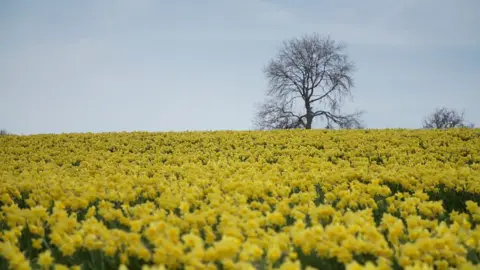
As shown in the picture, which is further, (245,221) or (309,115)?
(309,115)

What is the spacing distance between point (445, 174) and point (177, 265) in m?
4.88

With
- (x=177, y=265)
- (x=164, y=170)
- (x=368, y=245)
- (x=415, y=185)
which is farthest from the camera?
(x=164, y=170)

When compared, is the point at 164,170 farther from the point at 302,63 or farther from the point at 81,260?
the point at 302,63

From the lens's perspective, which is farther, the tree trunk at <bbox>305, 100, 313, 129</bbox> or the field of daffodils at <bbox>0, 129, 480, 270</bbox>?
the tree trunk at <bbox>305, 100, 313, 129</bbox>

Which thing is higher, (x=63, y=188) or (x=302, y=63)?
(x=302, y=63)

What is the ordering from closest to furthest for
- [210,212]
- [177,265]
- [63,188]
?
[177,265] < [210,212] < [63,188]

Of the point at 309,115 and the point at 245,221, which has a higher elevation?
the point at 309,115

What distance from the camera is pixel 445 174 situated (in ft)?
19.5

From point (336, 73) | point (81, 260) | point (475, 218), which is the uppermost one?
point (336, 73)

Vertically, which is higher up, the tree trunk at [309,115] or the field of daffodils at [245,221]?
the tree trunk at [309,115]

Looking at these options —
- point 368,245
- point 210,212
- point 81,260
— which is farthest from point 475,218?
point 81,260

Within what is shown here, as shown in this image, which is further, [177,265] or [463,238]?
[463,238]

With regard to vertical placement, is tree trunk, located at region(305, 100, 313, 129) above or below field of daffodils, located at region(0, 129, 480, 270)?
above

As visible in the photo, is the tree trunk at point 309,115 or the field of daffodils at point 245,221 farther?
the tree trunk at point 309,115
